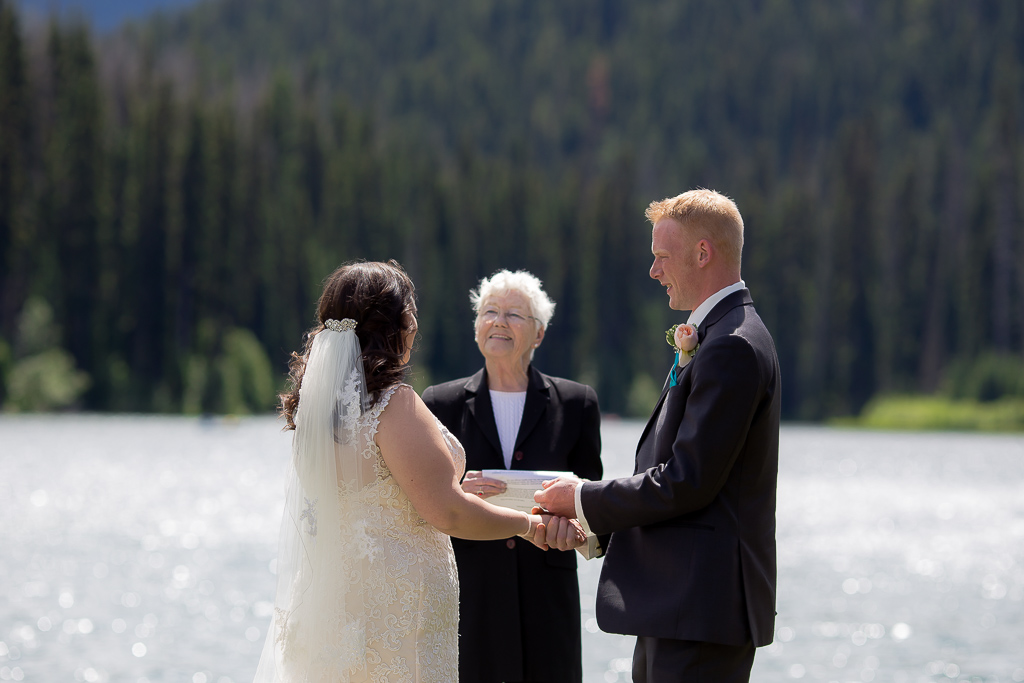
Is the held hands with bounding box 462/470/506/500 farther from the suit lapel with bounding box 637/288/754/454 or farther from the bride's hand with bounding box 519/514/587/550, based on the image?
the suit lapel with bounding box 637/288/754/454

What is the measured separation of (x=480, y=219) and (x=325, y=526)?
84.8 meters

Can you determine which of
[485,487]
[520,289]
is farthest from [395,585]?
[520,289]

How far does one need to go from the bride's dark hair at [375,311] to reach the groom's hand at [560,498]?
86cm

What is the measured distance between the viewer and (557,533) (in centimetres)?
484

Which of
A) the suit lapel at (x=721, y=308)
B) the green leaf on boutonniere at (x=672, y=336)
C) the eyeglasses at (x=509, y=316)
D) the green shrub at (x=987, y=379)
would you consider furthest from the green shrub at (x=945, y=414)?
the suit lapel at (x=721, y=308)

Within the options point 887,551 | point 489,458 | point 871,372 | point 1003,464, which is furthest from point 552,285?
point 489,458

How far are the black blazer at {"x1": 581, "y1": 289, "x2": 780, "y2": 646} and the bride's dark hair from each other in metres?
0.90

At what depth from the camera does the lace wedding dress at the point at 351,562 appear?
14.1 feet

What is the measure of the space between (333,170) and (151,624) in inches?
3001

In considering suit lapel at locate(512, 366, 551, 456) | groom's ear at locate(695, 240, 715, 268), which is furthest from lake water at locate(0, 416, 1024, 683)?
groom's ear at locate(695, 240, 715, 268)

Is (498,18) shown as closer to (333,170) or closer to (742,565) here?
(333,170)

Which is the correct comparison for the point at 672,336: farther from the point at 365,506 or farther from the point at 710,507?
the point at 365,506

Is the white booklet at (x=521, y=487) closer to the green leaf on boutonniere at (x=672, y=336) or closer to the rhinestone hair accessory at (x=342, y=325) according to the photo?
the green leaf on boutonniere at (x=672, y=336)

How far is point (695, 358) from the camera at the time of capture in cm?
423
